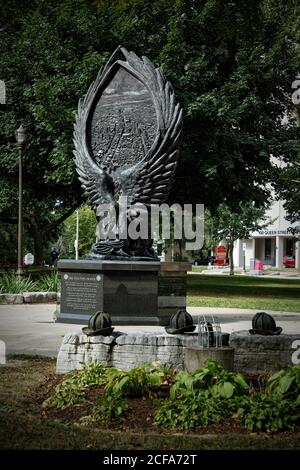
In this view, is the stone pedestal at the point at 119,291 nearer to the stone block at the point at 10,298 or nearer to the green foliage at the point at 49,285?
the stone block at the point at 10,298

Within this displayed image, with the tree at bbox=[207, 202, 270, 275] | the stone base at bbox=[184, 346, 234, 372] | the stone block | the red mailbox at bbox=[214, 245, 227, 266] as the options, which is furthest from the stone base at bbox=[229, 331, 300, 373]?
the red mailbox at bbox=[214, 245, 227, 266]

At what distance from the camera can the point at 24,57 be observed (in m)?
25.2

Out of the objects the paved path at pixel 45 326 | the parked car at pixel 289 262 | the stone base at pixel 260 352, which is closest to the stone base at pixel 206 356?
the stone base at pixel 260 352

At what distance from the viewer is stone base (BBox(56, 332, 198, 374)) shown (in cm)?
794

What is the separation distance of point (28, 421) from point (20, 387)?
1.48 meters

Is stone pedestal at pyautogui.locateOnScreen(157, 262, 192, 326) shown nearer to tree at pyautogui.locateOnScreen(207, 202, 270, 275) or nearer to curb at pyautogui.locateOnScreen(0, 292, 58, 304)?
curb at pyautogui.locateOnScreen(0, 292, 58, 304)

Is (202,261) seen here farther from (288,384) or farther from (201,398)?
(201,398)

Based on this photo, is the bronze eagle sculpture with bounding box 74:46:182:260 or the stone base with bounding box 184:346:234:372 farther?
the bronze eagle sculpture with bounding box 74:46:182:260

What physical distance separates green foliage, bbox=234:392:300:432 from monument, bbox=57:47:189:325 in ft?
22.5

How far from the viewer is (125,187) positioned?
44.7ft

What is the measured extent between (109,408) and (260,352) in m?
2.55

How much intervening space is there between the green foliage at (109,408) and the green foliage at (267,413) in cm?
100

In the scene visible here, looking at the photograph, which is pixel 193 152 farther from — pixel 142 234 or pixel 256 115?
pixel 142 234

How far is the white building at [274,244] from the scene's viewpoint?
2557 inches
